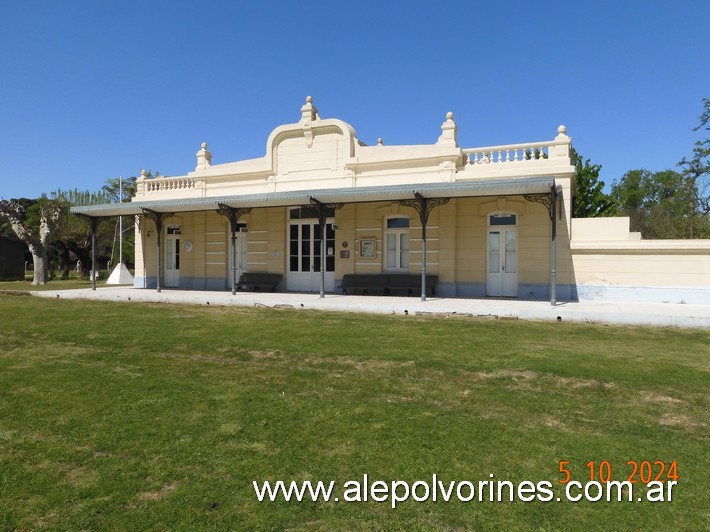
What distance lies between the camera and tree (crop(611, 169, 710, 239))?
28.8m

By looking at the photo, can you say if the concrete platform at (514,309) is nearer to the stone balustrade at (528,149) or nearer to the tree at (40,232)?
the stone balustrade at (528,149)

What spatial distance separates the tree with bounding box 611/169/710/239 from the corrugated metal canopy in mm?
22769

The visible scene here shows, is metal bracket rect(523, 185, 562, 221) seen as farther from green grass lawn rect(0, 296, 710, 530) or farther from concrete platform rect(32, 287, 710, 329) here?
green grass lawn rect(0, 296, 710, 530)

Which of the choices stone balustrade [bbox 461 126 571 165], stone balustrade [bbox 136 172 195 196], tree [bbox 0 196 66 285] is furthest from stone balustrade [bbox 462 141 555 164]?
tree [bbox 0 196 66 285]

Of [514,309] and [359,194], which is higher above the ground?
[359,194]

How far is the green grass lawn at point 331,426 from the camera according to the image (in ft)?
7.79

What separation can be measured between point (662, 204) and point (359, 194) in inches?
1427

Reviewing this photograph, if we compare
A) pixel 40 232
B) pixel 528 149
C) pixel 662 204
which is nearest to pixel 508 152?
pixel 528 149

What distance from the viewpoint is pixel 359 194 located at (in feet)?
41.2

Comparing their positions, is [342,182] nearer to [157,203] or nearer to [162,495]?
[157,203]

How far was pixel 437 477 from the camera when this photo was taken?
8.89 ft

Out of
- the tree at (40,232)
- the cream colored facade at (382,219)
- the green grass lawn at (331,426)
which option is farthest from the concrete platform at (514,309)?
the tree at (40,232)

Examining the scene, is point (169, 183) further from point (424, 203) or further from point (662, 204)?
point (662, 204)

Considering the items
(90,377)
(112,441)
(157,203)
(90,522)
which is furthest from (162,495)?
(157,203)
